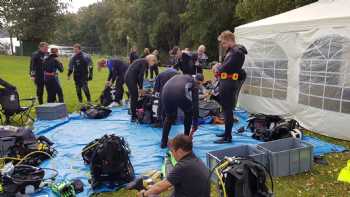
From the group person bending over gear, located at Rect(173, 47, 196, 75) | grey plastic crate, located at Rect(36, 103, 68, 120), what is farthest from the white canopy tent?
grey plastic crate, located at Rect(36, 103, 68, 120)

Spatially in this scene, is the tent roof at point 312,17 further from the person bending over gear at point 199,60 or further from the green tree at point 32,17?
the green tree at point 32,17

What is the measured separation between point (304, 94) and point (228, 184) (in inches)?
192

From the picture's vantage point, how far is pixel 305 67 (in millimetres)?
7617

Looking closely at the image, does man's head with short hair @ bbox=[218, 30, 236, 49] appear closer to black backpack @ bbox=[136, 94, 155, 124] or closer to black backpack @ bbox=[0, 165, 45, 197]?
black backpack @ bbox=[136, 94, 155, 124]

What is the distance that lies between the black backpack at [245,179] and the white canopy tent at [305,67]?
3988 mm

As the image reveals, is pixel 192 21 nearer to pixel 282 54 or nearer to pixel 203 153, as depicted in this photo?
pixel 282 54

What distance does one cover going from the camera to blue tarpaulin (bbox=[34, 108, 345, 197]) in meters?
5.59

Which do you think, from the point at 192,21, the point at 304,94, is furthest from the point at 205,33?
the point at 304,94

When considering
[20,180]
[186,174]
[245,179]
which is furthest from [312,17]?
[20,180]

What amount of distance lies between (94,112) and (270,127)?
4024 mm

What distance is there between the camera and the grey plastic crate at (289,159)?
501 centimetres

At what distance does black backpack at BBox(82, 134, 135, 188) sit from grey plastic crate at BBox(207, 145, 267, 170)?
1077 millimetres

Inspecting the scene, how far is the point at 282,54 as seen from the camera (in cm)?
827

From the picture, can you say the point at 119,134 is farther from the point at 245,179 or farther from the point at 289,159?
the point at 245,179
